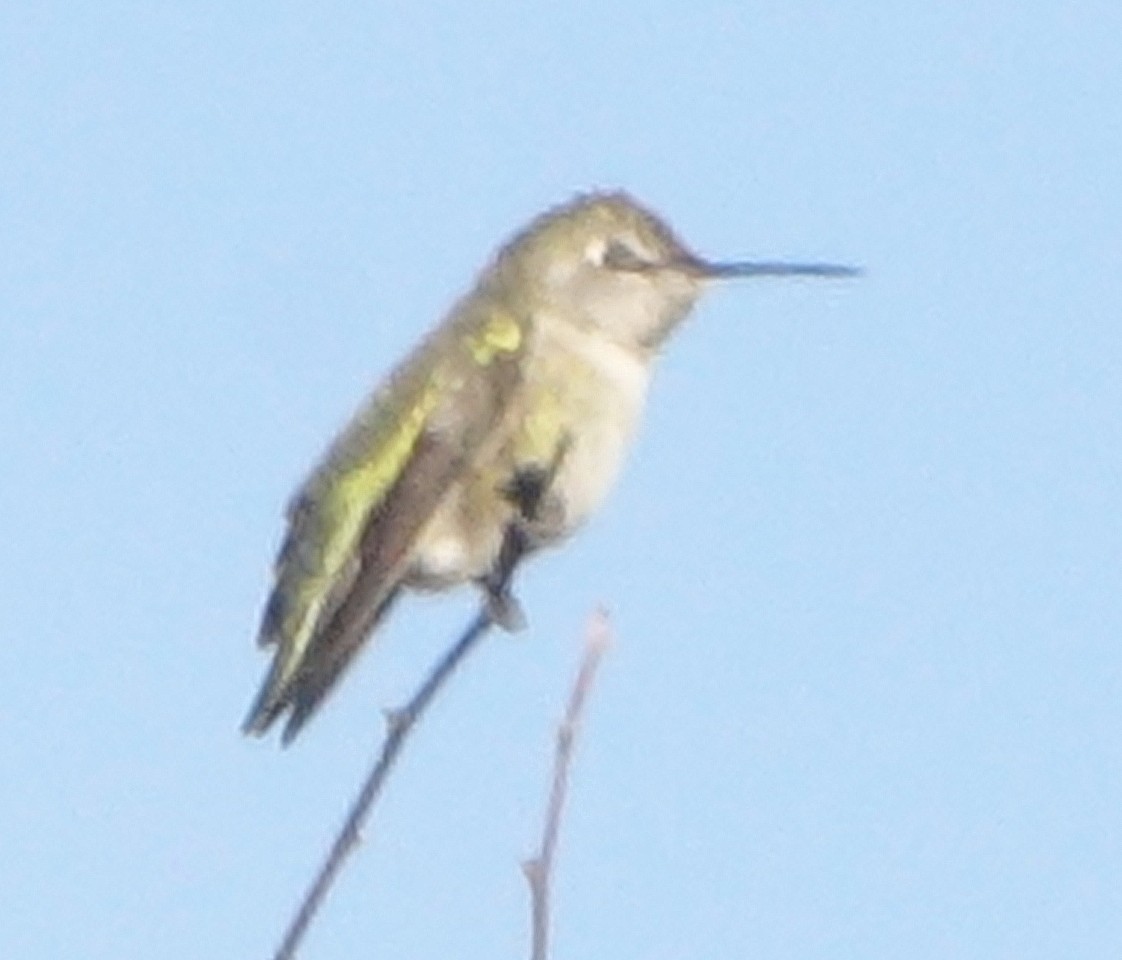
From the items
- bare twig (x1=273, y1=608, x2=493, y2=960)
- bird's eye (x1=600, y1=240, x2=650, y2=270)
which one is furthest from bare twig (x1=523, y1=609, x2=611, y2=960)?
bird's eye (x1=600, y1=240, x2=650, y2=270)

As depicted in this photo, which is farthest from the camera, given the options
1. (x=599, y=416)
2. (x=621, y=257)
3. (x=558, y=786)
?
(x=621, y=257)

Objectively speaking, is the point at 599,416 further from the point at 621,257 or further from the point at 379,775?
the point at 379,775

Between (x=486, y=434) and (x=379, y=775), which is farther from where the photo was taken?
(x=486, y=434)

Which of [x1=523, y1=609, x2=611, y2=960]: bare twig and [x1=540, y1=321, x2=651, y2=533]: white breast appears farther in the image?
[x1=540, y1=321, x2=651, y2=533]: white breast

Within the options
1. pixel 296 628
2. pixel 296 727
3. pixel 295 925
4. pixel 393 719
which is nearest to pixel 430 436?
pixel 296 628

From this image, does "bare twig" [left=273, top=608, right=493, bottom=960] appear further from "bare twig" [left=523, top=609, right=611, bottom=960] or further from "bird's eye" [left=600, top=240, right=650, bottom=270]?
"bird's eye" [left=600, top=240, right=650, bottom=270]

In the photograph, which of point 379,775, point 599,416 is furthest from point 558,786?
point 599,416
